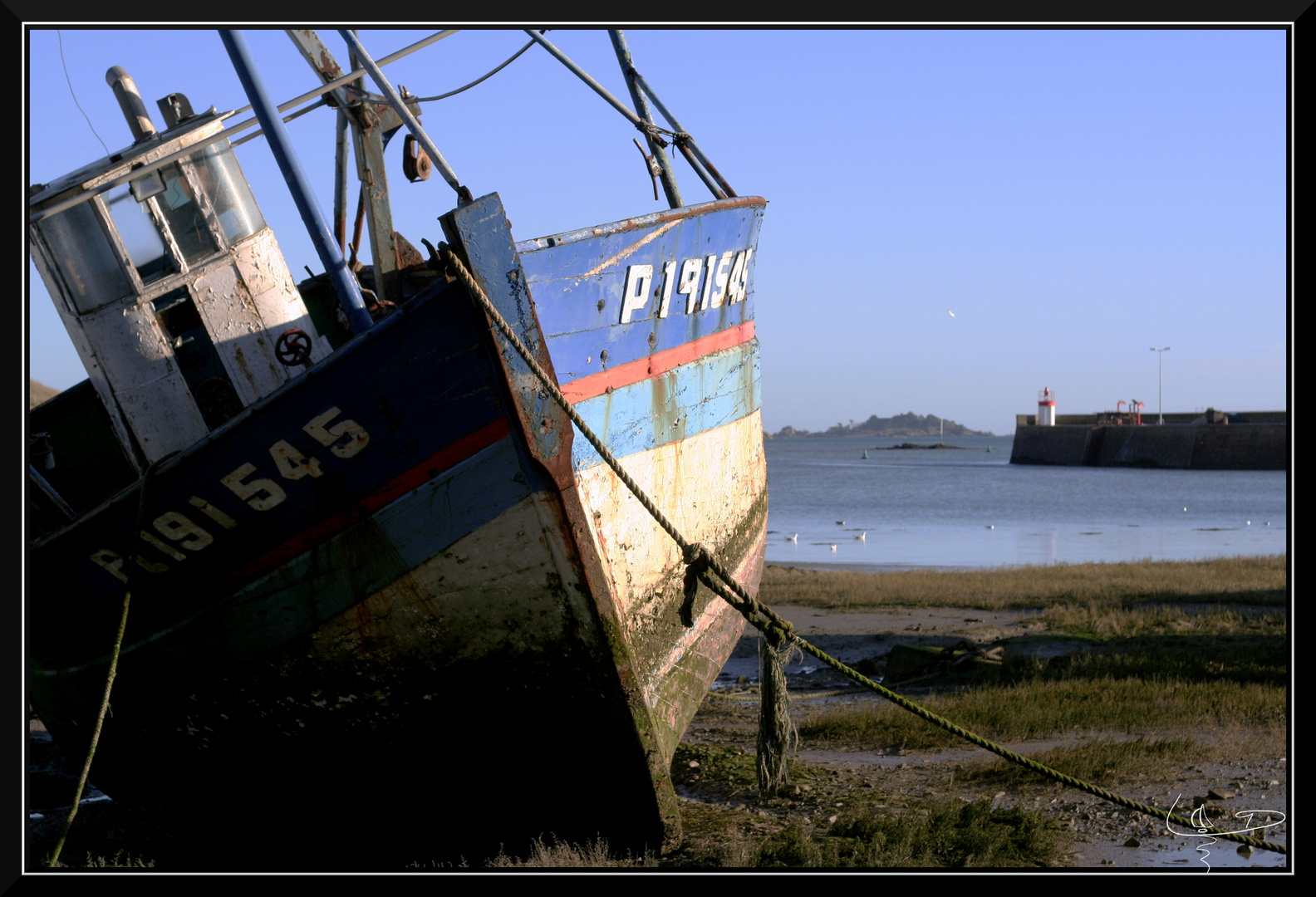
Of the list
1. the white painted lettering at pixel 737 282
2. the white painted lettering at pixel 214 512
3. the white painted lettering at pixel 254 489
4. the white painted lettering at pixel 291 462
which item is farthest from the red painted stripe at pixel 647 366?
the white painted lettering at pixel 214 512

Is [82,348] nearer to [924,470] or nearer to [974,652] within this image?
[974,652]

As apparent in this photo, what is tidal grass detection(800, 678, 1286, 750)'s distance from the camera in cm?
689

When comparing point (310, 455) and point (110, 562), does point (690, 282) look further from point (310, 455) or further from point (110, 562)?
point (110, 562)

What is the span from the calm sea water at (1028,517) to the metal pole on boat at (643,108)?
15319mm

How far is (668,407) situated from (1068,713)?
11.5ft

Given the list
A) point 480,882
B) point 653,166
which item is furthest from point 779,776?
point 653,166

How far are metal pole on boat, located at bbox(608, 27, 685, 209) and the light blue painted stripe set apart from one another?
1312mm

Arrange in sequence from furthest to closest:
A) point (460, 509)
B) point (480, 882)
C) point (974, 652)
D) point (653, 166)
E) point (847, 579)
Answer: point (847, 579)
point (974, 652)
point (653, 166)
point (460, 509)
point (480, 882)

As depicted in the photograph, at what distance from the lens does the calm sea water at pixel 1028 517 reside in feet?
81.3

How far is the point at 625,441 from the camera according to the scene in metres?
5.61

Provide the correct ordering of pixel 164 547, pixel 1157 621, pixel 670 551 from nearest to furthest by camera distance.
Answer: pixel 164 547
pixel 670 551
pixel 1157 621

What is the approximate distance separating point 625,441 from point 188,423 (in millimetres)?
2182

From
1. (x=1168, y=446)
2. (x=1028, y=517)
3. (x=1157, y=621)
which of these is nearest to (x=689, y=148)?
(x=1157, y=621)

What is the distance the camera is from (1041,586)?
48.4 feet
